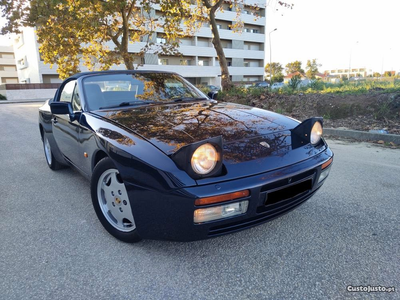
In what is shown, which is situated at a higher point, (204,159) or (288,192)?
(204,159)

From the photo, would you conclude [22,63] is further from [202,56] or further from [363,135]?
[363,135]

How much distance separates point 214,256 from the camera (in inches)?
78.6

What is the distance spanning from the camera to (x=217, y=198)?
1.63 metres

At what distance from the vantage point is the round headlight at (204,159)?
165 centimetres

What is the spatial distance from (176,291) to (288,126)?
158cm

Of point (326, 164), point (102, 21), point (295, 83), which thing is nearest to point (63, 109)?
point (326, 164)

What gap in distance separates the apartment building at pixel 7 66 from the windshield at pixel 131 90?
65.4 m

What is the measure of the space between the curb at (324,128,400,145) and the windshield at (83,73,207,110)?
13.1 ft

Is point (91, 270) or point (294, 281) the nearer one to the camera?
point (294, 281)

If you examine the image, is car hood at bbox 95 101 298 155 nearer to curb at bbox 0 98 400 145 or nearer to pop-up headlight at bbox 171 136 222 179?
pop-up headlight at bbox 171 136 222 179

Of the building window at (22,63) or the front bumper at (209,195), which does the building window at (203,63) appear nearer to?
the building window at (22,63)

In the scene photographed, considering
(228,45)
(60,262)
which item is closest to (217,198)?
(60,262)

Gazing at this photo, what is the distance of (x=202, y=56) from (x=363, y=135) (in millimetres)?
41211

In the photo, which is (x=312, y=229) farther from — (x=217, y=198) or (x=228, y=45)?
(x=228, y=45)
